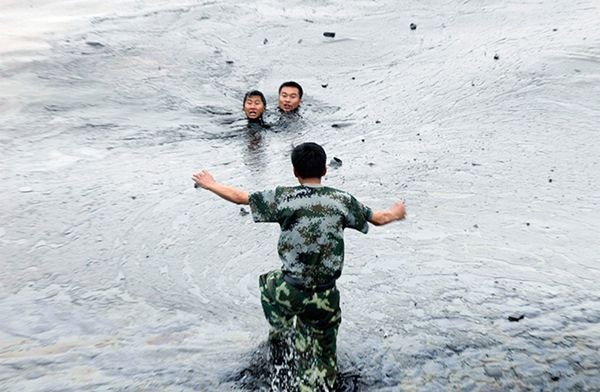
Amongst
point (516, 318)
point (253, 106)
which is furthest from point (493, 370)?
point (253, 106)

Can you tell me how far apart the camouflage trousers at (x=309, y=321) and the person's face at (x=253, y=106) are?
592cm

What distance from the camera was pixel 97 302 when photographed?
5.36 metres

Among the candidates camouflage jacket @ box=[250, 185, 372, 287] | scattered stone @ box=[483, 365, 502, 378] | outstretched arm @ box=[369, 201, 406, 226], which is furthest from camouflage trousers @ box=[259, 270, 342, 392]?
scattered stone @ box=[483, 365, 502, 378]

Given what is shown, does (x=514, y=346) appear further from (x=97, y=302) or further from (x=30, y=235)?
(x=30, y=235)

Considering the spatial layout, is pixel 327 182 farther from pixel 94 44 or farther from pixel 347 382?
pixel 94 44

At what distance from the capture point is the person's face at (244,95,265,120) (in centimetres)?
980

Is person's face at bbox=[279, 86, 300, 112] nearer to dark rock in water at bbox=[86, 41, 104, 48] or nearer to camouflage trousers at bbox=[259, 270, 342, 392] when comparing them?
dark rock in water at bbox=[86, 41, 104, 48]

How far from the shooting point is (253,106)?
9.83 meters

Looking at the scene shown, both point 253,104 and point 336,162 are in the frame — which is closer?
point 336,162

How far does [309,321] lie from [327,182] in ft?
11.8

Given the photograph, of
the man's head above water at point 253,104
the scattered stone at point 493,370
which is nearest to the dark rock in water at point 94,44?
the man's head above water at point 253,104

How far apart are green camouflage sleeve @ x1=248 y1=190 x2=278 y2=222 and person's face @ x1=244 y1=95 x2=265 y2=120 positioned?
5.99m

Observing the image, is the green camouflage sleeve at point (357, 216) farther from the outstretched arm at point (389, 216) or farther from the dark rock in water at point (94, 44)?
the dark rock in water at point (94, 44)

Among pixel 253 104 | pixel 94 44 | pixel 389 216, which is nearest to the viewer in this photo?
pixel 389 216
